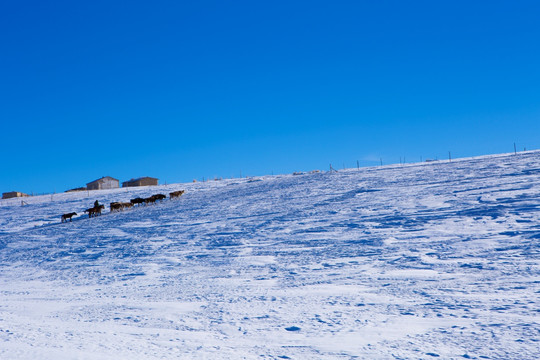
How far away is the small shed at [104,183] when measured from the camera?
235 feet

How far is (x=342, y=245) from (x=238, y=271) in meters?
3.51

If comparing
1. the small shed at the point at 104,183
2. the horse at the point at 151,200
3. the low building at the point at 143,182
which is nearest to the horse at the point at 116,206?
the horse at the point at 151,200

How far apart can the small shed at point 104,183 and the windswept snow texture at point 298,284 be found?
49.4m

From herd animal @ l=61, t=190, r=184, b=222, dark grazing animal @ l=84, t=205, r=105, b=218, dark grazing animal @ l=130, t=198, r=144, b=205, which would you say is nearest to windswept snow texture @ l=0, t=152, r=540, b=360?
herd animal @ l=61, t=190, r=184, b=222

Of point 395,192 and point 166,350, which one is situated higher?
point 395,192

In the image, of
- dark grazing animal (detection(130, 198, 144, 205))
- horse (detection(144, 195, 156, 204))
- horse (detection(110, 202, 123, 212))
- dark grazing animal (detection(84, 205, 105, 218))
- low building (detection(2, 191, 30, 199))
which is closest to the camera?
dark grazing animal (detection(84, 205, 105, 218))

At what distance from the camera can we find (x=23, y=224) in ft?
101

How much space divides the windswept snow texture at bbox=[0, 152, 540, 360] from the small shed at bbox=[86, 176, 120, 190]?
4941 cm

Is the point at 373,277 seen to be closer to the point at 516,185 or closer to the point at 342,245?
the point at 342,245

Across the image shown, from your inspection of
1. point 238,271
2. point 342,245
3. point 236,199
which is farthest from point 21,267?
point 236,199

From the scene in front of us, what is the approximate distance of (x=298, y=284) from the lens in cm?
1040

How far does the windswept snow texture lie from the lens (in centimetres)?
671

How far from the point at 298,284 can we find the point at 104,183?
219ft

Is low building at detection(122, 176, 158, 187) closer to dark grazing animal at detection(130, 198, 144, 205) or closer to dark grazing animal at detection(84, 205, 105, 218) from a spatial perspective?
dark grazing animal at detection(130, 198, 144, 205)
